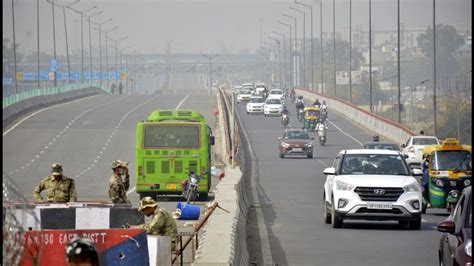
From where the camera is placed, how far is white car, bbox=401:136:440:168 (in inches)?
2261

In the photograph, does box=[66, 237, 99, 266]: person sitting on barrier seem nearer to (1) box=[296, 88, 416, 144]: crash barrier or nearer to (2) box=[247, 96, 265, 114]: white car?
(1) box=[296, 88, 416, 144]: crash barrier

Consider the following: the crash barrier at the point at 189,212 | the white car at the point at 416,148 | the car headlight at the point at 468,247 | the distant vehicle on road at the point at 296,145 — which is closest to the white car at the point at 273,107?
the distant vehicle on road at the point at 296,145

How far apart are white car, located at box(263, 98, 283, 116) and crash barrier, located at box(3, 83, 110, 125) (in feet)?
50.2

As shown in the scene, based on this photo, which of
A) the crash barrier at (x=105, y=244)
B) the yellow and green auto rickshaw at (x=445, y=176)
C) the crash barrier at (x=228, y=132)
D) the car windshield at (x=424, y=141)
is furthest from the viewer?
the car windshield at (x=424, y=141)

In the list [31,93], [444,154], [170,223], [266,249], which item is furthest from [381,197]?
[31,93]

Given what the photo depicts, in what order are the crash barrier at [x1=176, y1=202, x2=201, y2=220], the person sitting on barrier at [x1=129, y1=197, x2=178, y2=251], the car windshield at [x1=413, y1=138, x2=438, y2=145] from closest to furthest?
1. the person sitting on barrier at [x1=129, y1=197, x2=178, y2=251]
2. the crash barrier at [x1=176, y1=202, x2=201, y2=220]
3. the car windshield at [x1=413, y1=138, x2=438, y2=145]

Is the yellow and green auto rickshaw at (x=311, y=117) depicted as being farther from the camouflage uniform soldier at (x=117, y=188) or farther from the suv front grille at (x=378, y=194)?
the camouflage uniform soldier at (x=117, y=188)

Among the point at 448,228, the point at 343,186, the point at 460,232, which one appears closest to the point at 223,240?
the point at 448,228

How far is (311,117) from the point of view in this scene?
91875 mm

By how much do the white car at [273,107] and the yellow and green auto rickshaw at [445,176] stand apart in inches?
2954

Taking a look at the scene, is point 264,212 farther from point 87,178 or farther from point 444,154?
point 87,178

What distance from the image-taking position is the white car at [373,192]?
2945 centimetres

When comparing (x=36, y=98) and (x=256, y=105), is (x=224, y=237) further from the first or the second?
(x=256, y=105)

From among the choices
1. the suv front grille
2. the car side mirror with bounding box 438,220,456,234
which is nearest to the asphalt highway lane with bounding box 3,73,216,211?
the suv front grille
